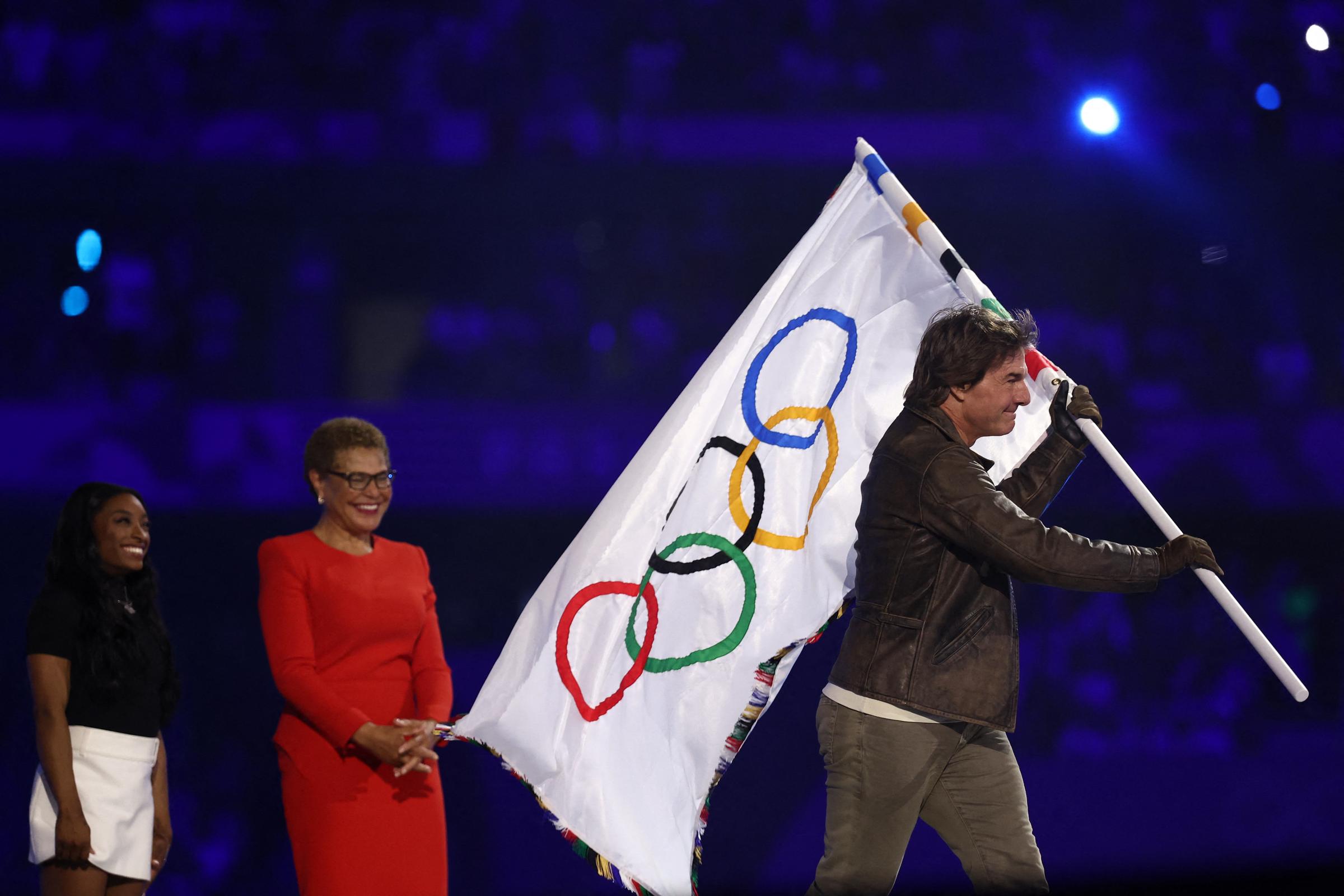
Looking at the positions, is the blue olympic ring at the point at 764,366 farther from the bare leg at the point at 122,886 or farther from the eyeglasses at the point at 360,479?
the bare leg at the point at 122,886

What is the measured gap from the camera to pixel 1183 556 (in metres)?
2.15

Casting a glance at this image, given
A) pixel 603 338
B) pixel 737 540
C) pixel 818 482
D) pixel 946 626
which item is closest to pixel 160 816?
pixel 737 540

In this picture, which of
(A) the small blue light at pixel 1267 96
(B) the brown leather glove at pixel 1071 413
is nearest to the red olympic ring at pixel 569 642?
(B) the brown leather glove at pixel 1071 413

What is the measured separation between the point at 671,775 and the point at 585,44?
3360mm

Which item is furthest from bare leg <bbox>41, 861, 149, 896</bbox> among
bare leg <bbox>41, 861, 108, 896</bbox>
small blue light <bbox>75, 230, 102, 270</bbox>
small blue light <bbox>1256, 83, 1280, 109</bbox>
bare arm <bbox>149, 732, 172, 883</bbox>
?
small blue light <bbox>1256, 83, 1280, 109</bbox>

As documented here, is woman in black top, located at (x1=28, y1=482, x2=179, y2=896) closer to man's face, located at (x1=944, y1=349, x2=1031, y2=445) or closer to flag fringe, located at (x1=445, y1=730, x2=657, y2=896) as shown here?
flag fringe, located at (x1=445, y1=730, x2=657, y2=896)

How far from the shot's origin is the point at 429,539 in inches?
185

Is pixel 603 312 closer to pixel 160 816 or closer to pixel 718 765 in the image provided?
pixel 160 816

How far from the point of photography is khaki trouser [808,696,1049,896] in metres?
2.20

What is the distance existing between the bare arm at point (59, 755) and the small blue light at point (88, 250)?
261 cm

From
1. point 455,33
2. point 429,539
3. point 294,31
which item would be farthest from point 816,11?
point 429,539

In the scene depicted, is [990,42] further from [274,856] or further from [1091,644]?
[274,856]

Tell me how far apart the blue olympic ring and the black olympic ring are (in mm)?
53

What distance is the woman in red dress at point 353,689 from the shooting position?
2.70 m
